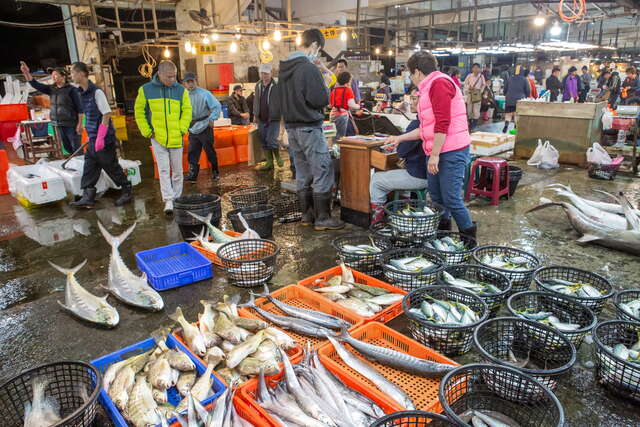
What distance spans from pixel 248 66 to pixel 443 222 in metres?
16.1

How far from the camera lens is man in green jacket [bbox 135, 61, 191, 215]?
6.07m

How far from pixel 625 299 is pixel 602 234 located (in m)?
1.94

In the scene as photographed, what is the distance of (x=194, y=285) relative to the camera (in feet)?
14.3

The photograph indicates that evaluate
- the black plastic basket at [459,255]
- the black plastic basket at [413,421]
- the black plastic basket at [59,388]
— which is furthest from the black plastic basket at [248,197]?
the black plastic basket at [413,421]

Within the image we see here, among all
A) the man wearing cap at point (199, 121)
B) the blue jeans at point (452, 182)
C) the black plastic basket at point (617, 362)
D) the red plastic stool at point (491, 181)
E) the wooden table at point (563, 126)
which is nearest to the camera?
the black plastic basket at point (617, 362)

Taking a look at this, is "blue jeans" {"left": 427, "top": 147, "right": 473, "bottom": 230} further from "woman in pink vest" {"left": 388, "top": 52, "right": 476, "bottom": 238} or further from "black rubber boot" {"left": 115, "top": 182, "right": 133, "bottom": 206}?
"black rubber boot" {"left": 115, "top": 182, "right": 133, "bottom": 206}

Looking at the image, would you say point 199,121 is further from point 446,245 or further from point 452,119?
point 446,245

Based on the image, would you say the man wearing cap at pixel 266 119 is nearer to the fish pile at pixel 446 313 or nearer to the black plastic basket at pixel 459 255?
the black plastic basket at pixel 459 255

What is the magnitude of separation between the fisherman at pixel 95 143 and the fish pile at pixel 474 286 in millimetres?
5591

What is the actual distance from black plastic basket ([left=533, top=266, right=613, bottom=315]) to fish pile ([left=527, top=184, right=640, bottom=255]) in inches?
64.8

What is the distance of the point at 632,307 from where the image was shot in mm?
3223

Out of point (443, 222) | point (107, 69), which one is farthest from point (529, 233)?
point (107, 69)

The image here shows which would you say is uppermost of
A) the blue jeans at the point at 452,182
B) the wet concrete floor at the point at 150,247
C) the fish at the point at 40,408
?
the blue jeans at the point at 452,182

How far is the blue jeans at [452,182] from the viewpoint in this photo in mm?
4480
